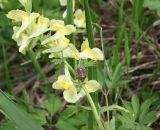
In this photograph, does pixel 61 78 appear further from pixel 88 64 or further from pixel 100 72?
pixel 100 72

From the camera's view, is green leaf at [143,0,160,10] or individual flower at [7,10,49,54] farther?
green leaf at [143,0,160,10]

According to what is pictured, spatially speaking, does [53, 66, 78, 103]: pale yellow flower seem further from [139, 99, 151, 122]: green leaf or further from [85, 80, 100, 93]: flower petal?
[139, 99, 151, 122]: green leaf

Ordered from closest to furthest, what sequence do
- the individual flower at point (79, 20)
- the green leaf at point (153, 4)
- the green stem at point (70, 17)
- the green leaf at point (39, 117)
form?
the green stem at point (70, 17)
the green leaf at point (39, 117)
the individual flower at point (79, 20)
the green leaf at point (153, 4)

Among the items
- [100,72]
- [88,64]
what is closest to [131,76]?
[100,72]

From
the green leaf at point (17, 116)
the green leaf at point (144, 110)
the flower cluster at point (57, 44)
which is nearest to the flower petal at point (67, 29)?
the flower cluster at point (57, 44)


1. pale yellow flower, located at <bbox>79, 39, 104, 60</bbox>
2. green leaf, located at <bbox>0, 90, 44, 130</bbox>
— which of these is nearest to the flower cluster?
pale yellow flower, located at <bbox>79, 39, 104, 60</bbox>

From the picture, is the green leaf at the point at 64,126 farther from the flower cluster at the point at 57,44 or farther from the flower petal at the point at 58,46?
the flower petal at the point at 58,46

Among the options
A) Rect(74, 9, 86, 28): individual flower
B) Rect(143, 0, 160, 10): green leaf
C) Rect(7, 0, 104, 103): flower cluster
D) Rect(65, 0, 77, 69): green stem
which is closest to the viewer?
Rect(7, 0, 104, 103): flower cluster

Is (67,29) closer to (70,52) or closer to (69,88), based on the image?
(70,52)
